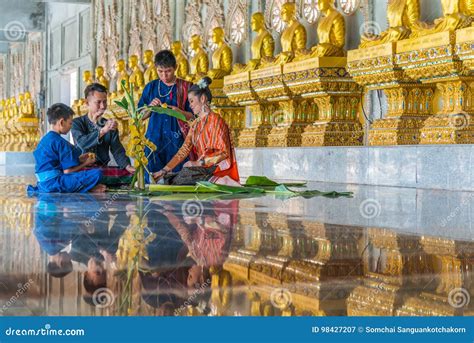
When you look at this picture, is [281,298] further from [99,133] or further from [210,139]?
[99,133]

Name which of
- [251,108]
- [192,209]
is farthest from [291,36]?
[192,209]

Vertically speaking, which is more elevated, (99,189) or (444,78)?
(444,78)

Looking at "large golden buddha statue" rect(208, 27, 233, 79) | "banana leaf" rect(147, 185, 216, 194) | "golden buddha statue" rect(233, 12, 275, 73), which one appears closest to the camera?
"banana leaf" rect(147, 185, 216, 194)

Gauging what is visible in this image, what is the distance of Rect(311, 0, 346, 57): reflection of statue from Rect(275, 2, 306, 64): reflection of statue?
1.88 feet

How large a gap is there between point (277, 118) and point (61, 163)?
232 inches

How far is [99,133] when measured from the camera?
26.9 ft

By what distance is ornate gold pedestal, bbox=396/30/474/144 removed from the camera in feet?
26.8

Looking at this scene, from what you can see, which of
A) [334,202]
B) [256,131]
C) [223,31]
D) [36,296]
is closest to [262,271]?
[36,296]

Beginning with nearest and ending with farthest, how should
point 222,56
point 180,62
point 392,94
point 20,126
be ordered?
1. point 392,94
2. point 222,56
3. point 180,62
4. point 20,126

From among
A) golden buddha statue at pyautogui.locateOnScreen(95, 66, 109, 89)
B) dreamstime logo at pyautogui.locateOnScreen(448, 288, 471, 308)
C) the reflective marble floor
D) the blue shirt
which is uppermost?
golden buddha statue at pyautogui.locateOnScreen(95, 66, 109, 89)

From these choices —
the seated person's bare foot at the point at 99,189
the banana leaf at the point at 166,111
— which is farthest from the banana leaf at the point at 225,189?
the seated person's bare foot at the point at 99,189

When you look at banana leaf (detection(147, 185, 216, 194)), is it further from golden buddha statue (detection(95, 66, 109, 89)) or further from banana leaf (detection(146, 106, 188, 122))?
golden buddha statue (detection(95, 66, 109, 89))

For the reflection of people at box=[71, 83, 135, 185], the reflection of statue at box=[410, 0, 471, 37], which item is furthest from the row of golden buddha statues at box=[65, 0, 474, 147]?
the reflection of people at box=[71, 83, 135, 185]

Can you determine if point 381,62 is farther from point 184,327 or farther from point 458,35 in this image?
point 184,327
